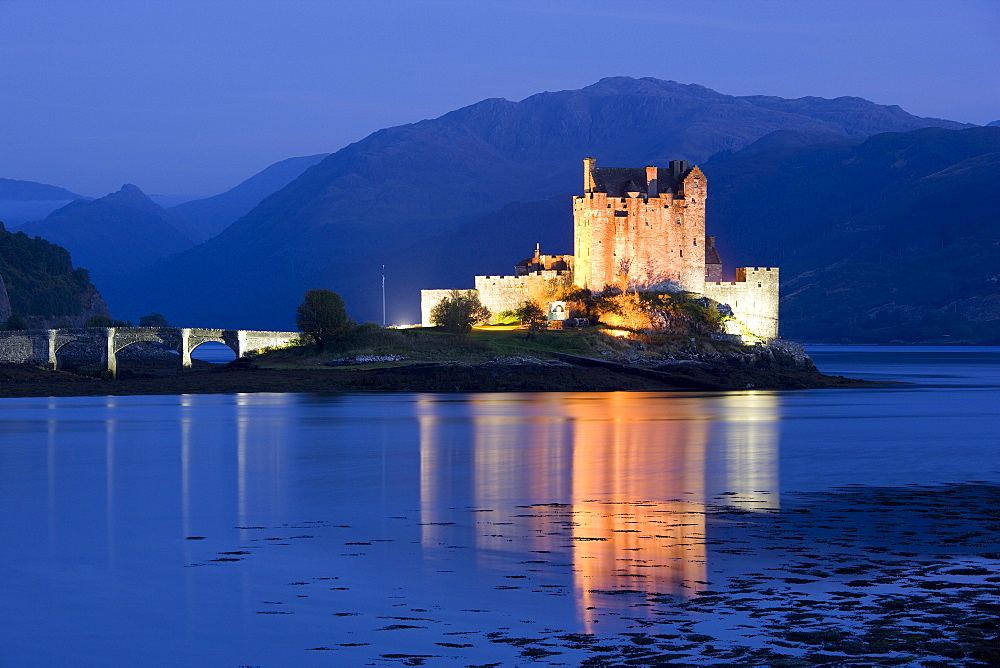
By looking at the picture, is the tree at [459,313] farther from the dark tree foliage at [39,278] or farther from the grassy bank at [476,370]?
the dark tree foliage at [39,278]

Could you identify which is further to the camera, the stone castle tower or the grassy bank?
the stone castle tower

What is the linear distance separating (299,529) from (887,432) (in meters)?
34.8

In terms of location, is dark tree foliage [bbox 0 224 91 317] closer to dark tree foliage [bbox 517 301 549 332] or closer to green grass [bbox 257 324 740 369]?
green grass [bbox 257 324 740 369]

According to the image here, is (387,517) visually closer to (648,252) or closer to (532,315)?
(532,315)

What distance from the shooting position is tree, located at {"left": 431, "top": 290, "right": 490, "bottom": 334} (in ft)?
301

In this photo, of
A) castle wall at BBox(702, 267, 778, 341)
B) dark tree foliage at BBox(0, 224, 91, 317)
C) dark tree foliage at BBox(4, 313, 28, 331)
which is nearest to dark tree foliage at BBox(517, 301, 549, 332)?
castle wall at BBox(702, 267, 778, 341)

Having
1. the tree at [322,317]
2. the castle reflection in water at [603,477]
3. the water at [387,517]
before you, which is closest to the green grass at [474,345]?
the tree at [322,317]

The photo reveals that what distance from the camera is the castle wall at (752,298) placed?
9694cm

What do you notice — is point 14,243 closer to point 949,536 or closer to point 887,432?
point 887,432

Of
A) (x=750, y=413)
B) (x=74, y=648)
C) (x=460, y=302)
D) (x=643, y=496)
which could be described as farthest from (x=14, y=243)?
(x=74, y=648)

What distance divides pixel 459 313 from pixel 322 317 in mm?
11233

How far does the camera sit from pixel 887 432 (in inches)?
2146

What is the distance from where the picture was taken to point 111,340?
94.1 metres

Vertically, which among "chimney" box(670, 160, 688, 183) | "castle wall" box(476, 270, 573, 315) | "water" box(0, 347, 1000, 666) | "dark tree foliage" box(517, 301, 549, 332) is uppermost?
"chimney" box(670, 160, 688, 183)
